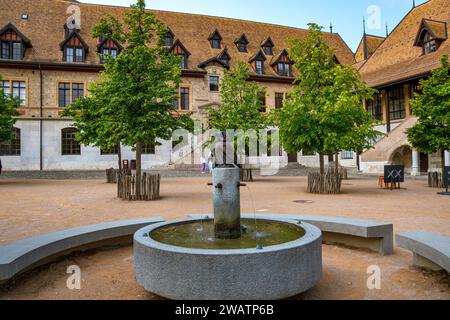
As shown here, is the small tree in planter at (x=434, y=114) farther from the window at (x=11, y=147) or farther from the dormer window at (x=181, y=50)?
the window at (x=11, y=147)

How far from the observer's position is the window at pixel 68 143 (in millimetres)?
31125

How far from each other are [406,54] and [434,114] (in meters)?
14.8

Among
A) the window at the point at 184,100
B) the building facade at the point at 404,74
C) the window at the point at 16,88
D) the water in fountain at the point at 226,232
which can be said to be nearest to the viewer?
the water in fountain at the point at 226,232

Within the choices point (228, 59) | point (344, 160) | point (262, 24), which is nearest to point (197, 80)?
point (228, 59)

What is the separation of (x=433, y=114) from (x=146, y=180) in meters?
13.1

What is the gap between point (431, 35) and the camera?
26.7 meters

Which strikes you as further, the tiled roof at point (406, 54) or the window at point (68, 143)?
the window at point (68, 143)

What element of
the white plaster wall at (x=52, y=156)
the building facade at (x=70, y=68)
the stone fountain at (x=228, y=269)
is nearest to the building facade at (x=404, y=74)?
the building facade at (x=70, y=68)

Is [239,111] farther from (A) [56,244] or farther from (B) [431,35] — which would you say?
(A) [56,244]

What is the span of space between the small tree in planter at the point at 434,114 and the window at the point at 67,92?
25573 millimetres

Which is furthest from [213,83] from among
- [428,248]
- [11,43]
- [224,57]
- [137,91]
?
[428,248]

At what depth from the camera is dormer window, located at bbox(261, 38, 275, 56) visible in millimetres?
38503

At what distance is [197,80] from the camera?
34.8 meters
